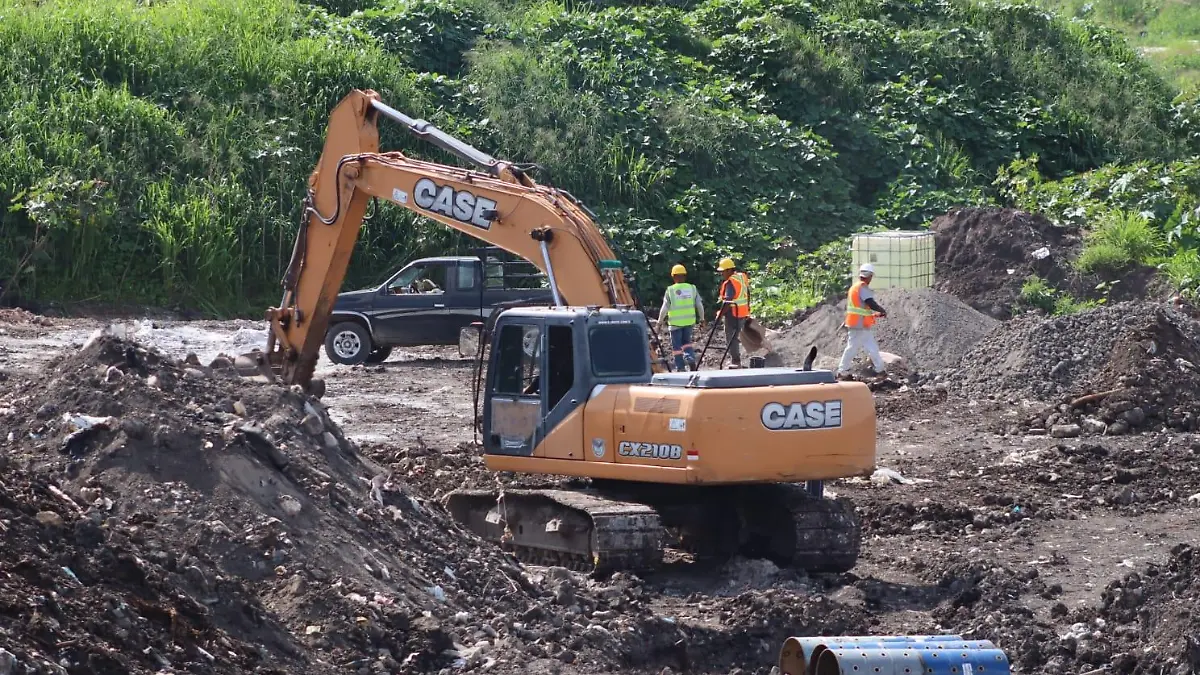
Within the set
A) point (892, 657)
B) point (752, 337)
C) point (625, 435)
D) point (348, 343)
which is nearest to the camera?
point (892, 657)

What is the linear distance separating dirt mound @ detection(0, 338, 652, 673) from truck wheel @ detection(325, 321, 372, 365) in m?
10.8

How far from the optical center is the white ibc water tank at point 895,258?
24.0m

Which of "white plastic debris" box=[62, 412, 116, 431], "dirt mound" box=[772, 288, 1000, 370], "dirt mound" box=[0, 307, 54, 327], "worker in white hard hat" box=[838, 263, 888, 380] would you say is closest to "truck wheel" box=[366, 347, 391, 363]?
"dirt mound" box=[0, 307, 54, 327]

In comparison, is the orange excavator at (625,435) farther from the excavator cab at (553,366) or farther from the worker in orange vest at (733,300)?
the worker in orange vest at (733,300)

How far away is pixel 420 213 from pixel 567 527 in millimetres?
3815

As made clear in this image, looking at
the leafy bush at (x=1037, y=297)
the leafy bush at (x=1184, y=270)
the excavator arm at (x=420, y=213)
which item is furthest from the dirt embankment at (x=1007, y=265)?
the excavator arm at (x=420, y=213)

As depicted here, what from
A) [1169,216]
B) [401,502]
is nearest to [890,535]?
[401,502]

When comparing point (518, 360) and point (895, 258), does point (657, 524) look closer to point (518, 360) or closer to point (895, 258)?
point (518, 360)

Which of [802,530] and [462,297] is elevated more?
[462,297]

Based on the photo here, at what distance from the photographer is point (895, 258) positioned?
24.1m

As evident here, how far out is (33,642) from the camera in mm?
7023

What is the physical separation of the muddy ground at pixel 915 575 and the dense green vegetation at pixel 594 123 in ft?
20.8

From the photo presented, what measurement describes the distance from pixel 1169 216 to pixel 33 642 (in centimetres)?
2359

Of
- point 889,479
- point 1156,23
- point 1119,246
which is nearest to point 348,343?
point 889,479
